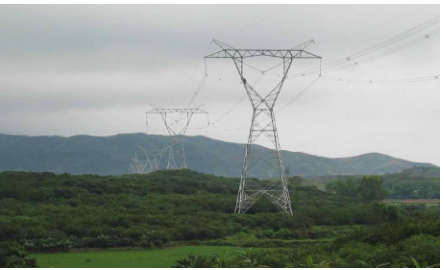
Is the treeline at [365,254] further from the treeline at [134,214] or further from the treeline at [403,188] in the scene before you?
the treeline at [403,188]

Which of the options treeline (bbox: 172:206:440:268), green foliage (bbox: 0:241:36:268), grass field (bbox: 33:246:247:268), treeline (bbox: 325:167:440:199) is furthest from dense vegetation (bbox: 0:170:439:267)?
treeline (bbox: 325:167:440:199)

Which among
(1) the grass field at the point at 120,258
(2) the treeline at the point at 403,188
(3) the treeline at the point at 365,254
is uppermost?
(2) the treeline at the point at 403,188

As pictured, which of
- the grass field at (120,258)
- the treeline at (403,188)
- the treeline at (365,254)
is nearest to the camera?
the treeline at (365,254)

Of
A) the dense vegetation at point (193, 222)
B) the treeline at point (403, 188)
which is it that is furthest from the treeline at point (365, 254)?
the treeline at point (403, 188)

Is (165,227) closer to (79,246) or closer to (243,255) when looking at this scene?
(79,246)

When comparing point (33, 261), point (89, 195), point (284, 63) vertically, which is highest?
point (284, 63)

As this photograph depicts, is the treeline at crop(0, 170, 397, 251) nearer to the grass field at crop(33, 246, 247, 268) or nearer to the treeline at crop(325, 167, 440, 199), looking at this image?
the grass field at crop(33, 246, 247, 268)

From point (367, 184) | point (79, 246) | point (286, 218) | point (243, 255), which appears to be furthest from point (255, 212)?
point (367, 184)
